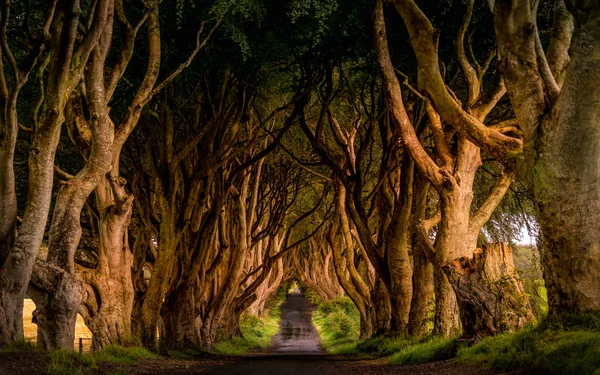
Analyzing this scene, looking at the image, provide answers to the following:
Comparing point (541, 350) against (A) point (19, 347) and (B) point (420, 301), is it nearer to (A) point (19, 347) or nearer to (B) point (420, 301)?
(A) point (19, 347)

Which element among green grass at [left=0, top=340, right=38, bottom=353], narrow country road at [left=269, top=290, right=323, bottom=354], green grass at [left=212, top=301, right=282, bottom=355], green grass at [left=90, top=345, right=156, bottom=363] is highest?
green grass at [left=0, top=340, right=38, bottom=353]

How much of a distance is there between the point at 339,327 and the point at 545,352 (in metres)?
27.7

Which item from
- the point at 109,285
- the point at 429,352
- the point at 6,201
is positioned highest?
the point at 6,201

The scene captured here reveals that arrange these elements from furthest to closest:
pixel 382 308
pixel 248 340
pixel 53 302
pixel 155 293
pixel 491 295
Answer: pixel 248 340 → pixel 382 308 → pixel 155 293 → pixel 491 295 → pixel 53 302

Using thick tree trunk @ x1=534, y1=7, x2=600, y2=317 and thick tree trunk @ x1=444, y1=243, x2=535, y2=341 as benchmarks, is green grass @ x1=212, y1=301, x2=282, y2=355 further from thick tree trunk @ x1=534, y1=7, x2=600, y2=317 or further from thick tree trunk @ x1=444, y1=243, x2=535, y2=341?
thick tree trunk @ x1=534, y1=7, x2=600, y2=317

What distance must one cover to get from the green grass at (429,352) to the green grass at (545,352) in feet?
5.61

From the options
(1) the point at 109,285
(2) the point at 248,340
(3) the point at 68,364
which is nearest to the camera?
(3) the point at 68,364

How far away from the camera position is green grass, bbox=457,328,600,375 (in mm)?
6125

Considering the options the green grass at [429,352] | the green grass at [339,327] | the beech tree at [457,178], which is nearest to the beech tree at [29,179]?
the beech tree at [457,178]

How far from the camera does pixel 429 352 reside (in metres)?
11.6

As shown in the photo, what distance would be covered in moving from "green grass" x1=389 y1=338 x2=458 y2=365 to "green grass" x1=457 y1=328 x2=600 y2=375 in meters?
1.71

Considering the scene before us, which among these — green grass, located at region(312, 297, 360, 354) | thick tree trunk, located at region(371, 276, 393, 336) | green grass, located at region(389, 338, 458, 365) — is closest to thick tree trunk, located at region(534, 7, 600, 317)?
green grass, located at region(389, 338, 458, 365)

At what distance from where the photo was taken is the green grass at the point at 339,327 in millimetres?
25095

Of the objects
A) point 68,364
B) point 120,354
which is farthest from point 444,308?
point 68,364
